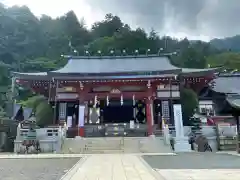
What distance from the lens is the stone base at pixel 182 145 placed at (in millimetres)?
18172

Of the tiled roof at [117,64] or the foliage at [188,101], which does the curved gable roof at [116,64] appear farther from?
the foliage at [188,101]

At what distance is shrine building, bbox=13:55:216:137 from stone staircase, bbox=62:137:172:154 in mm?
1724

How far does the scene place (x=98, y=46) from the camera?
2462 inches

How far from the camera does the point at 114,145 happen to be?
62.2ft

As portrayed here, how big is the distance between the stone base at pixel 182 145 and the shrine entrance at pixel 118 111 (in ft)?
22.5

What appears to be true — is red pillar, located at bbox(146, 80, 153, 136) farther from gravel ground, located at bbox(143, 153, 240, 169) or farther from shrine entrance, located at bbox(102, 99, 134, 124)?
gravel ground, located at bbox(143, 153, 240, 169)

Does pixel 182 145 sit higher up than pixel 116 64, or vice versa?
pixel 116 64

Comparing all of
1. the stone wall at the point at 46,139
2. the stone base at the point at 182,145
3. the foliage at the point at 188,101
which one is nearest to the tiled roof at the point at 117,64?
the foliage at the point at 188,101

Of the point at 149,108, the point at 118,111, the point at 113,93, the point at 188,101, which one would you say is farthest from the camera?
Answer: the point at 118,111

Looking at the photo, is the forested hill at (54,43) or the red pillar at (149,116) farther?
the forested hill at (54,43)

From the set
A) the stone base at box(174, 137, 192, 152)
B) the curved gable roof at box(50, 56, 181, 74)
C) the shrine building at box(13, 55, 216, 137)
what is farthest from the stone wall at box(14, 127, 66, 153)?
the curved gable roof at box(50, 56, 181, 74)

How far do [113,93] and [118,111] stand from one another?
278 centimetres

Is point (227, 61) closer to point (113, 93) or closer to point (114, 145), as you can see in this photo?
point (113, 93)

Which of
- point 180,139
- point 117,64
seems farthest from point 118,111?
point 180,139
